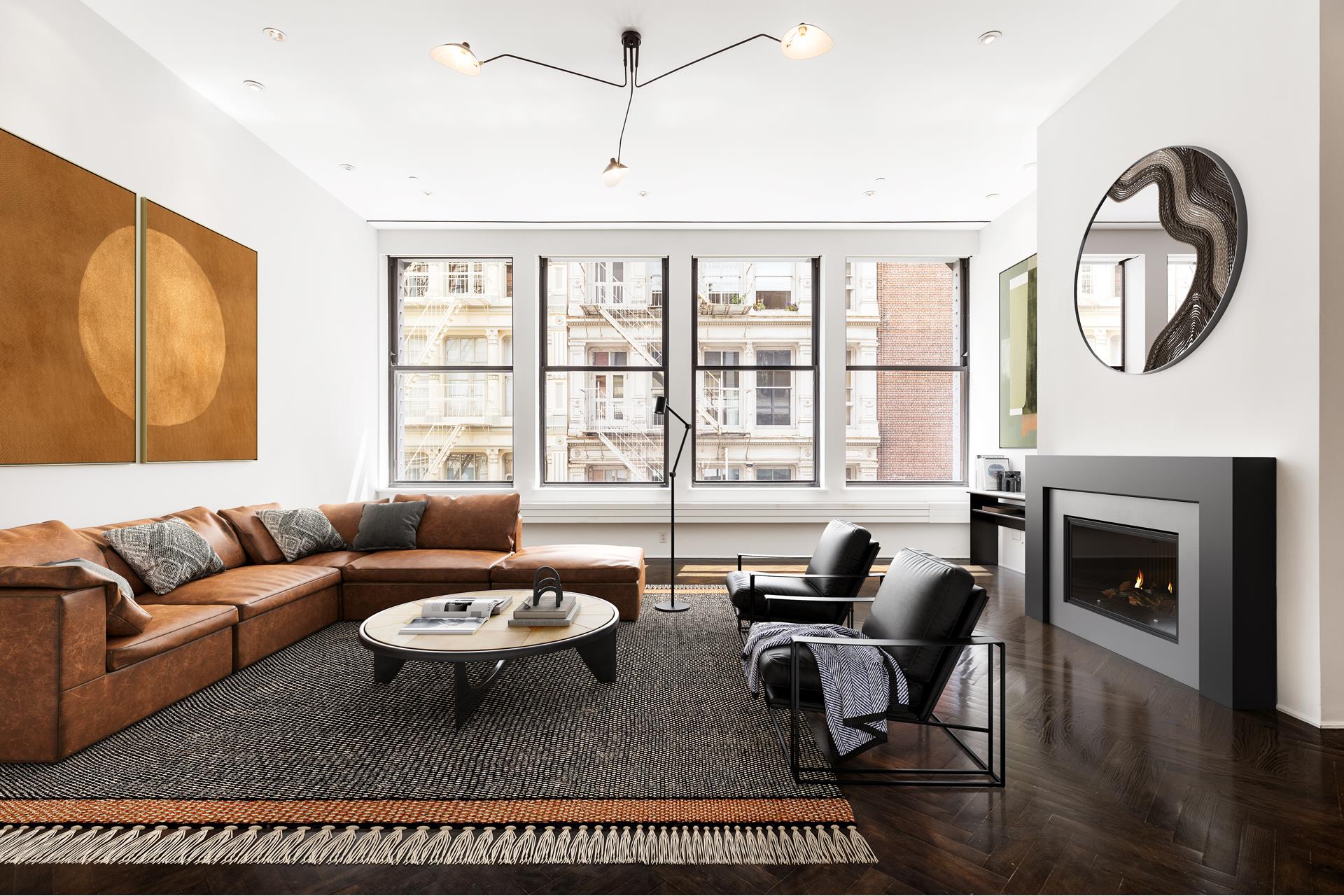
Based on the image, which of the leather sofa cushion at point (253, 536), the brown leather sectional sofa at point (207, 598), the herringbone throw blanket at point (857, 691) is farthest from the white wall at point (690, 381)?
the herringbone throw blanket at point (857, 691)

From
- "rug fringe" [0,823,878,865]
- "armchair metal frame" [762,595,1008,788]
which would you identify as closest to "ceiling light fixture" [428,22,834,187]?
"armchair metal frame" [762,595,1008,788]

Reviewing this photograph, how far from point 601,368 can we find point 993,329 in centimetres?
394

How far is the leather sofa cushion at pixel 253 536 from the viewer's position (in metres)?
4.38

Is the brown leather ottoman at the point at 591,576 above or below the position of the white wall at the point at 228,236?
below

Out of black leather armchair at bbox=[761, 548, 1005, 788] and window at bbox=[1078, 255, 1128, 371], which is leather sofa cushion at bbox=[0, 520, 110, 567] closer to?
black leather armchair at bbox=[761, 548, 1005, 788]

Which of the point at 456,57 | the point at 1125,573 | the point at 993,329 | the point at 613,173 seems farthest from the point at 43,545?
the point at 993,329

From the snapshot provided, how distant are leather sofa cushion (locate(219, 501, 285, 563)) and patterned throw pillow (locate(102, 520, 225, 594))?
1.72 feet

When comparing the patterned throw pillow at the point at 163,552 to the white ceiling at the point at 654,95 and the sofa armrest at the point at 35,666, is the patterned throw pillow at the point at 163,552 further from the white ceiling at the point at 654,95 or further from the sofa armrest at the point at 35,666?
the white ceiling at the point at 654,95

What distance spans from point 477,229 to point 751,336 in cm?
305

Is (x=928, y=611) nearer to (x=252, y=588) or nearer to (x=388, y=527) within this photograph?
(x=252, y=588)

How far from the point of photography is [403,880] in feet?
6.09

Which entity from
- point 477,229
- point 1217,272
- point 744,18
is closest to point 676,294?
point 477,229

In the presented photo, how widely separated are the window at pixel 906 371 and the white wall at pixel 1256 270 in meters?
3.13

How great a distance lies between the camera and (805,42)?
304 centimetres
